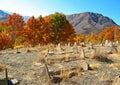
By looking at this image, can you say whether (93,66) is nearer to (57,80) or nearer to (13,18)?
(57,80)

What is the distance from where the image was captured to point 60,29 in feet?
238

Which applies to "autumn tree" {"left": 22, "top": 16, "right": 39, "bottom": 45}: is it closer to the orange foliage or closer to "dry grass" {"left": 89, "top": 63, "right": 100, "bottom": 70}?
the orange foliage

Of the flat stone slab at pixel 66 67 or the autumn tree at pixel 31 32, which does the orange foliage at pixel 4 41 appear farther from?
the flat stone slab at pixel 66 67

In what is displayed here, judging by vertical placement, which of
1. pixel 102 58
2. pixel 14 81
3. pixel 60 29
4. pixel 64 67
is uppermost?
pixel 60 29

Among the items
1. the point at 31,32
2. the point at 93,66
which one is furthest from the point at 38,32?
the point at 93,66

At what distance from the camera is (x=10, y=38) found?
7969 cm

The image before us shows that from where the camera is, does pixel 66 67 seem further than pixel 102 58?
No

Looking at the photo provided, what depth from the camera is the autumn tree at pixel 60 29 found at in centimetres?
7131

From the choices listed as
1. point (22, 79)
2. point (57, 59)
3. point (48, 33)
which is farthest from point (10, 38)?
point (22, 79)

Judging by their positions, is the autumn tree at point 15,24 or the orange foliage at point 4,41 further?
the autumn tree at point 15,24

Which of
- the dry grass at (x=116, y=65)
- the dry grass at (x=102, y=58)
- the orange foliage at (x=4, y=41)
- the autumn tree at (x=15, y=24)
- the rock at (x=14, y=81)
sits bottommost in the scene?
the rock at (x=14, y=81)

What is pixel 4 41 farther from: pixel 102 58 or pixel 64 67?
pixel 64 67

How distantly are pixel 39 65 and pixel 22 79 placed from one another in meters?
4.48

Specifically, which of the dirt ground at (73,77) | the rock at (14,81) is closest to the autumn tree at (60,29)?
the dirt ground at (73,77)
